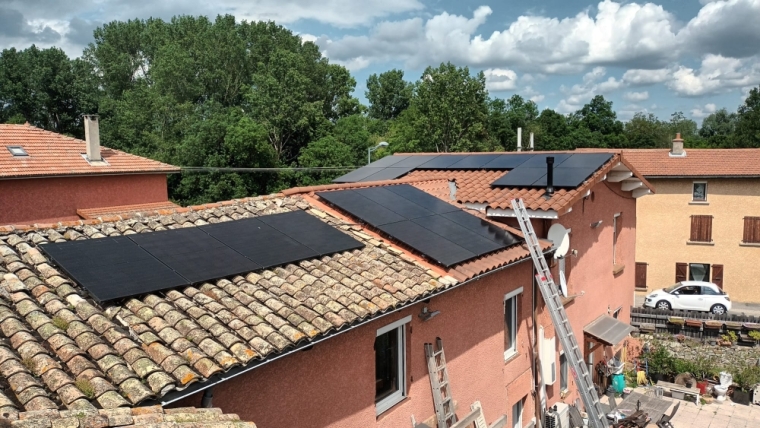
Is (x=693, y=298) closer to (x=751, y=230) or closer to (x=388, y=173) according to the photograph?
(x=751, y=230)

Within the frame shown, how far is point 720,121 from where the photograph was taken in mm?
102375

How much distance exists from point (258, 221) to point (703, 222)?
28.3 m

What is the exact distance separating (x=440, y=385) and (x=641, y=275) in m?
26.3

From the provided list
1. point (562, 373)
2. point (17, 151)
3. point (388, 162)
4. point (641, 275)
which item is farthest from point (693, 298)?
point (17, 151)

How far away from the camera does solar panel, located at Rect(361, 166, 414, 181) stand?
1579 centimetres

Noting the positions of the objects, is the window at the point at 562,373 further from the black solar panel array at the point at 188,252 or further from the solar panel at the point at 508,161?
the black solar panel array at the point at 188,252

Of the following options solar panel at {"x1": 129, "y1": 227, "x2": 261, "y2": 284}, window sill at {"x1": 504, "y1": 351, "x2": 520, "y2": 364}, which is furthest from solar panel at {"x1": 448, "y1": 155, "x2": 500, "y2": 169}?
solar panel at {"x1": 129, "y1": 227, "x2": 261, "y2": 284}

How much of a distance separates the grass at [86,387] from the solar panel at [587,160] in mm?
11953

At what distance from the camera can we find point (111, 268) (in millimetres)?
6176

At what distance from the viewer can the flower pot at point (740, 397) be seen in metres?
16.5

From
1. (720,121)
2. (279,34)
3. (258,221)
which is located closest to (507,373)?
(258,221)

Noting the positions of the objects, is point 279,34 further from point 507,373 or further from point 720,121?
point 720,121

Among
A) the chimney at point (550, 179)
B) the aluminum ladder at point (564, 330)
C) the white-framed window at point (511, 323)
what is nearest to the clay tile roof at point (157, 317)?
the aluminum ladder at point (564, 330)

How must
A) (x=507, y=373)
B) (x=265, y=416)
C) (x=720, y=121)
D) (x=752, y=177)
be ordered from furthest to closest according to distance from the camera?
1. (x=720, y=121)
2. (x=752, y=177)
3. (x=507, y=373)
4. (x=265, y=416)
